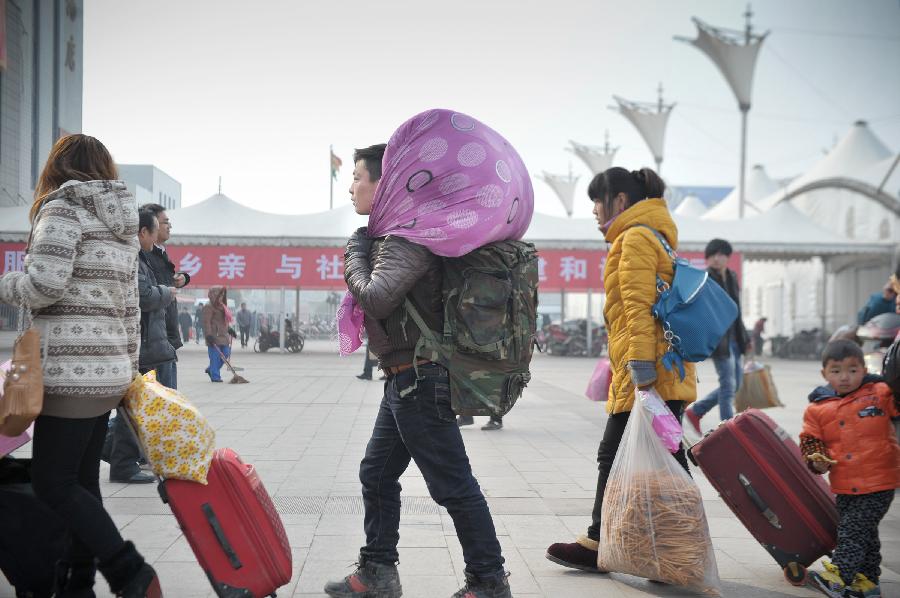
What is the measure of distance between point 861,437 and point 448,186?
1847 millimetres

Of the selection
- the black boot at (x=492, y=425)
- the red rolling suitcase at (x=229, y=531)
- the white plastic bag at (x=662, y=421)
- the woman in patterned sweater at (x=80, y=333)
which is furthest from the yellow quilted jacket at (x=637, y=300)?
the black boot at (x=492, y=425)

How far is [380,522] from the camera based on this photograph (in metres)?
2.96

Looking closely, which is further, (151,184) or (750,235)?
(750,235)

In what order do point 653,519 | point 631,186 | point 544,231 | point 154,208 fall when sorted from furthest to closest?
point 544,231 < point 154,208 < point 631,186 < point 653,519

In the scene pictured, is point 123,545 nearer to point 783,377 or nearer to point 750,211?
point 783,377

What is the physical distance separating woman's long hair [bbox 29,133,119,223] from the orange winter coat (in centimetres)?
271

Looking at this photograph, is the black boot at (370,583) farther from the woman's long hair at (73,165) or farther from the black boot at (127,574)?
the woman's long hair at (73,165)

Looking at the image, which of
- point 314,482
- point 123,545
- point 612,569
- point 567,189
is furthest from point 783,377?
point 567,189

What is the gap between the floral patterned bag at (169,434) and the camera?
268 cm

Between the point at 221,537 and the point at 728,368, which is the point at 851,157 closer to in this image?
the point at 728,368

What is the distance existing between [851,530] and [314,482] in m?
3.04

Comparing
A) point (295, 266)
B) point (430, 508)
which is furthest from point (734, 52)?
point (430, 508)

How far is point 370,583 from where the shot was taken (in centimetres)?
296

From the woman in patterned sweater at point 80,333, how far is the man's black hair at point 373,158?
762 millimetres
